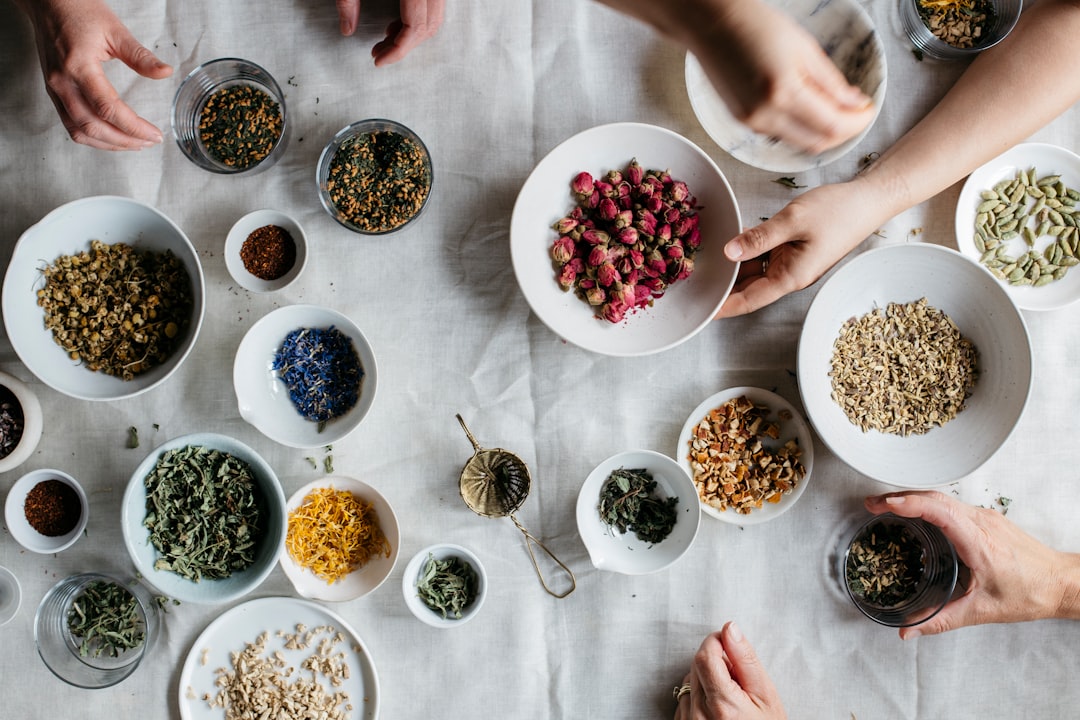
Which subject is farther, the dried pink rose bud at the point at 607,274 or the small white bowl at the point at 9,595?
the small white bowl at the point at 9,595

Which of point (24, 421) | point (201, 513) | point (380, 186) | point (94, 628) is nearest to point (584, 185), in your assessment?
point (380, 186)

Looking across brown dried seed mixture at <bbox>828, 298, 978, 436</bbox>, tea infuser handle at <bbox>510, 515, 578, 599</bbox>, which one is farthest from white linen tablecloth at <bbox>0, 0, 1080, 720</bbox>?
brown dried seed mixture at <bbox>828, 298, 978, 436</bbox>

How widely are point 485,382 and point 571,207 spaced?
16.4 inches

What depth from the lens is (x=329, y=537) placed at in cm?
148

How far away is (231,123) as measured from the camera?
1.47 m

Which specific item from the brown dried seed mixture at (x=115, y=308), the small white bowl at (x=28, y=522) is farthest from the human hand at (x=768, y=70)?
the small white bowl at (x=28, y=522)

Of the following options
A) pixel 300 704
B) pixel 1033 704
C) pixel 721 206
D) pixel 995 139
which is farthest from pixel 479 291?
pixel 1033 704

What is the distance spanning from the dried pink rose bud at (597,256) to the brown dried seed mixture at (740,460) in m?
0.41

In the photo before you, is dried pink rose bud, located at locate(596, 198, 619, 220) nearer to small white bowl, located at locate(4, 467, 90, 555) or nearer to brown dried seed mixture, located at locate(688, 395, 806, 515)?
brown dried seed mixture, located at locate(688, 395, 806, 515)

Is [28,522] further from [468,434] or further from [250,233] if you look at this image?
[468,434]

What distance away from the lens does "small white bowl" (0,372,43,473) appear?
4.78 feet

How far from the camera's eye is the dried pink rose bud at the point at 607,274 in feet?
4.62

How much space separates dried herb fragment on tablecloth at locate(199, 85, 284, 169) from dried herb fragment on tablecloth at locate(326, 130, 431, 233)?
16 cm

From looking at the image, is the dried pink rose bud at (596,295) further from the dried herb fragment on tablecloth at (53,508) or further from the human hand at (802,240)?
the dried herb fragment on tablecloth at (53,508)
